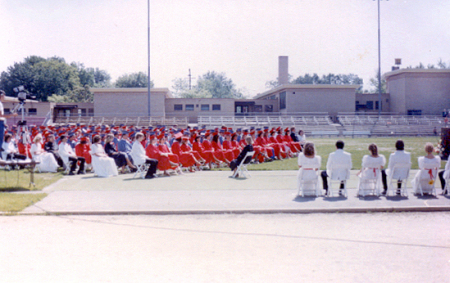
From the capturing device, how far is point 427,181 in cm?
1025

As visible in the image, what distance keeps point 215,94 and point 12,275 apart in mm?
121786

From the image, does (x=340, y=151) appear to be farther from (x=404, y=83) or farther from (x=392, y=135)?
(x=404, y=83)

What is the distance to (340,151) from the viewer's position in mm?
10117

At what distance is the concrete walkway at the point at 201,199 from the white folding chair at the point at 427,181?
0.26 m

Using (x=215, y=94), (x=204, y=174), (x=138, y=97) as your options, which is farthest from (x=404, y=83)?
(x=215, y=94)

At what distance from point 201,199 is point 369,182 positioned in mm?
4068

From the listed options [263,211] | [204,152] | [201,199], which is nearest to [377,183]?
[263,211]

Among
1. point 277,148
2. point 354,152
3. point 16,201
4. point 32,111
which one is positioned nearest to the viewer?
point 16,201

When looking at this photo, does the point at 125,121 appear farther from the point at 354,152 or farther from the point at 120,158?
the point at 120,158

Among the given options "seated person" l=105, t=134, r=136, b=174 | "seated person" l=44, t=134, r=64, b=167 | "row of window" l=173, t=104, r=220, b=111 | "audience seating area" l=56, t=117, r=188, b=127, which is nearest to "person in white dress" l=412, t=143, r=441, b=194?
"seated person" l=105, t=134, r=136, b=174

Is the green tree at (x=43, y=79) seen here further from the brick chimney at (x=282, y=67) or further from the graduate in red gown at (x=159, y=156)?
the graduate in red gown at (x=159, y=156)

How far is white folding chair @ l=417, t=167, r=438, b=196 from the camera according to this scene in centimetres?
1012

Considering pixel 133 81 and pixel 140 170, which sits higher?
pixel 133 81

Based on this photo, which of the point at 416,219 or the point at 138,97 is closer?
the point at 416,219
